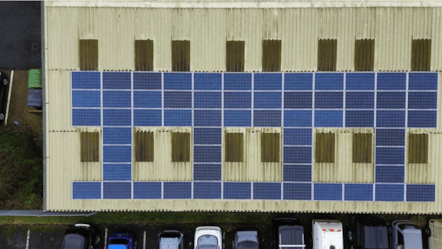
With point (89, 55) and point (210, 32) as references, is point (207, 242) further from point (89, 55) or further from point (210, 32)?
point (89, 55)

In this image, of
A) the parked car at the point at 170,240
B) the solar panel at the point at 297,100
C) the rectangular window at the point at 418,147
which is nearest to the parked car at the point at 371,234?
the rectangular window at the point at 418,147

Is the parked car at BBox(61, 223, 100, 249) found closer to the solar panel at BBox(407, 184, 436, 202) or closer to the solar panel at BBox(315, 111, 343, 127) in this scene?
the solar panel at BBox(315, 111, 343, 127)

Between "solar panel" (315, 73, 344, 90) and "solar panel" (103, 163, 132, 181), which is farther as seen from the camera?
"solar panel" (103, 163, 132, 181)

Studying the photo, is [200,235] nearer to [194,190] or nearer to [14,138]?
[194,190]

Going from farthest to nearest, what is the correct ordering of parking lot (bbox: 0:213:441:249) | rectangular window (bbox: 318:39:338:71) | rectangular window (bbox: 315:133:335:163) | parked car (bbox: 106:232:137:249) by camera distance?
1. parking lot (bbox: 0:213:441:249)
2. parked car (bbox: 106:232:137:249)
3. rectangular window (bbox: 315:133:335:163)
4. rectangular window (bbox: 318:39:338:71)

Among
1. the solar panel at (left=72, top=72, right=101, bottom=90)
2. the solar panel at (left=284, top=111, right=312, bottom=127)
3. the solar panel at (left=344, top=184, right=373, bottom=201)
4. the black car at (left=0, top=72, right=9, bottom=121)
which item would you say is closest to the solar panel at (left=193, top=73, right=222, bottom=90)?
the solar panel at (left=284, top=111, right=312, bottom=127)

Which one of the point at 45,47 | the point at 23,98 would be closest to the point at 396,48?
the point at 45,47
